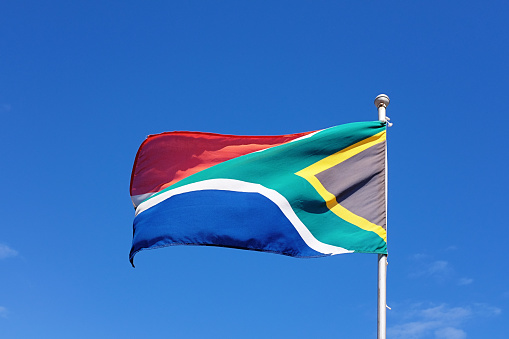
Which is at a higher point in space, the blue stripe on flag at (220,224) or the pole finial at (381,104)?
the pole finial at (381,104)

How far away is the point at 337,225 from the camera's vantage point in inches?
487

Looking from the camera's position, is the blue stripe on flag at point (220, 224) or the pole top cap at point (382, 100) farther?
the pole top cap at point (382, 100)

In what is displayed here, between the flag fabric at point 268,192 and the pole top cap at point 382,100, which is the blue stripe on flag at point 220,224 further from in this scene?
the pole top cap at point 382,100

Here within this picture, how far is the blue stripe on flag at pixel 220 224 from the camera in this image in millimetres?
12281

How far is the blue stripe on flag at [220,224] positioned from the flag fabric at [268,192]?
0.02 metres

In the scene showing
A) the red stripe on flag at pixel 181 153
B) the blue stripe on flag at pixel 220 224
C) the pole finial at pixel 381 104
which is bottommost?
the blue stripe on flag at pixel 220 224

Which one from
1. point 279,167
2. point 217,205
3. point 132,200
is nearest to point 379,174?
point 279,167

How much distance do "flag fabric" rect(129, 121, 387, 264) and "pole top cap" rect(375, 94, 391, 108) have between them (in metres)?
0.35

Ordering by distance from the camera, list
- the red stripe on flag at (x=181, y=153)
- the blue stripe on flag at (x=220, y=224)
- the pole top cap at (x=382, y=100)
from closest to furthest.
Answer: the blue stripe on flag at (x=220, y=224) < the pole top cap at (x=382, y=100) < the red stripe on flag at (x=181, y=153)

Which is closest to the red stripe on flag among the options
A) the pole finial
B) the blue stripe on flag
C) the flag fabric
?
the flag fabric

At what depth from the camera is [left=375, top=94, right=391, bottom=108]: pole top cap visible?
1303 cm

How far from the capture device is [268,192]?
13016 millimetres

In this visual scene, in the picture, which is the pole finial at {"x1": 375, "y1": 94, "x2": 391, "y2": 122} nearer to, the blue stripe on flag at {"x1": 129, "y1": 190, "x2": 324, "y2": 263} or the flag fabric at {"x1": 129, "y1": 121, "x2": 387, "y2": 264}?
the flag fabric at {"x1": 129, "y1": 121, "x2": 387, "y2": 264}

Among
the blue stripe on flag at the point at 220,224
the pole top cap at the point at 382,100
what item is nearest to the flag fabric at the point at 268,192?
the blue stripe on flag at the point at 220,224
